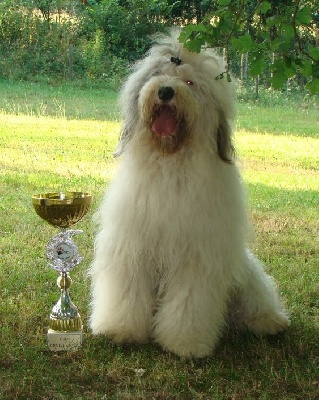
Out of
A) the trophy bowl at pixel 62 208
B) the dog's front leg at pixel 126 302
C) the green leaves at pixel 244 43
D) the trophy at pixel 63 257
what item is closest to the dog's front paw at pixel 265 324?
the dog's front leg at pixel 126 302

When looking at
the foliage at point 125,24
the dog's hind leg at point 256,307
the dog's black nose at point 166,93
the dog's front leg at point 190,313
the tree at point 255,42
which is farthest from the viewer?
the foliage at point 125,24

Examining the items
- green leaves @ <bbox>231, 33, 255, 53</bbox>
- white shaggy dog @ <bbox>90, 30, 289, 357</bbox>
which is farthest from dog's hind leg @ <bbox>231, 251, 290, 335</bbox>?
green leaves @ <bbox>231, 33, 255, 53</bbox>

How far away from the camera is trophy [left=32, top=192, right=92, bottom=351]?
3459mm

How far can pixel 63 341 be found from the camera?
136 inches

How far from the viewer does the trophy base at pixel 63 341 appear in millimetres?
3439

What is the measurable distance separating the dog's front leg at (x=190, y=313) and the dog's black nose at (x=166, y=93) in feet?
2.64

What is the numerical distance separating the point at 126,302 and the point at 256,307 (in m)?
0.69

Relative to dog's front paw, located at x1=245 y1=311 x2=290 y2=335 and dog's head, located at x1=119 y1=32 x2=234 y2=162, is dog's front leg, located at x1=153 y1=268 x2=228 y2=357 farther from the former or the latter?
dog's head, located at x1=119 y1=32 x2=234 y2=162

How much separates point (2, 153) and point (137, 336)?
5.26m

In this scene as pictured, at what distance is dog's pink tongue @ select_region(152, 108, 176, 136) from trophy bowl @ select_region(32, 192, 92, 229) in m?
0.56

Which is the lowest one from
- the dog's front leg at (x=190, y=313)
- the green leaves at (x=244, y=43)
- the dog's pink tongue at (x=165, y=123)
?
the dog's front leg at (x=190, y=313)

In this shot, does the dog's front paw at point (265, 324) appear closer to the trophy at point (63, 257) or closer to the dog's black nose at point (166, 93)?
the trophy at point (63, 257)

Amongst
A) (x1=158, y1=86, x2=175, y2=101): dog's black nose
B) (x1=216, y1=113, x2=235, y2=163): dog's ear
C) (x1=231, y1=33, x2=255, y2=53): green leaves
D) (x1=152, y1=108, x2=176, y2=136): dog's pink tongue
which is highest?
(x1=231, y1=33, x2=255, y2=53): green leaves

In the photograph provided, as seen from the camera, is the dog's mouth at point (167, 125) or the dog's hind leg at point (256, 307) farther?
the dog's hind leg at point (256, 307)
